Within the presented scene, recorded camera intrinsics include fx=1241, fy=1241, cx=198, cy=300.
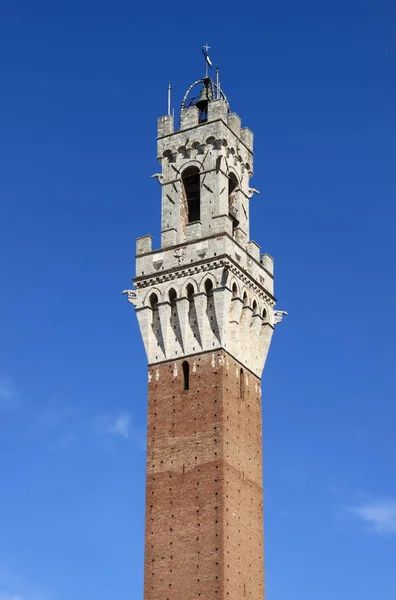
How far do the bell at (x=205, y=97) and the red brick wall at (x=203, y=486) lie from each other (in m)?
15.0

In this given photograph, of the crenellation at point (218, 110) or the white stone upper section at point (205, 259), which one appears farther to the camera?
the crenellation at point (218, 110)

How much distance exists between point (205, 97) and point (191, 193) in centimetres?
531

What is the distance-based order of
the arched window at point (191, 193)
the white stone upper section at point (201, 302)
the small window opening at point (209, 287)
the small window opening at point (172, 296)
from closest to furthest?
1. the white stone upper section at point (201, 302)
2. the small window opening at point (209, 287)
3. the small window opening at point (172, 296)
4. the arched window at point (191, 193)

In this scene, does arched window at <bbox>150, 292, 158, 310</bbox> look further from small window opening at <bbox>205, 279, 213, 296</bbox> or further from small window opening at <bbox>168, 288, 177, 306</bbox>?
small window opening at <bbox>205, 279, 213, 296</bbox>

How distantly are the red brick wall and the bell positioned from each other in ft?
49.0

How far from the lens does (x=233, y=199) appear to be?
61469mm

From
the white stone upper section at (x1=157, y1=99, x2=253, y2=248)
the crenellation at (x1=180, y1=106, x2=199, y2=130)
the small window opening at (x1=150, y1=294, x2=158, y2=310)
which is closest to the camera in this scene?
the small window opening at (x1=150, y1=294, x2=158, y2=310)

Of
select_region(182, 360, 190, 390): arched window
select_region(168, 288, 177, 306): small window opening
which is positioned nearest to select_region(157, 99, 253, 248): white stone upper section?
select_region(168, 288, 177, 306): small window opening

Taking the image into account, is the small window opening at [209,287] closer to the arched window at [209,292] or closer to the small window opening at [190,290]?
the arched window at [209,292]

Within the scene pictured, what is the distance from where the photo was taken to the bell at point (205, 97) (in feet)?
208

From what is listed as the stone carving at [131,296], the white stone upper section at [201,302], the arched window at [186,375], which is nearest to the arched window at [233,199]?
the white stone upper section at [201,302]

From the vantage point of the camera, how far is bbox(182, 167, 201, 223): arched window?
61000 millimetres

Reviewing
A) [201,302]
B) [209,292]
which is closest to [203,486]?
[201,302]

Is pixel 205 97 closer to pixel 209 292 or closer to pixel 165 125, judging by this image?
pixel 165 125
